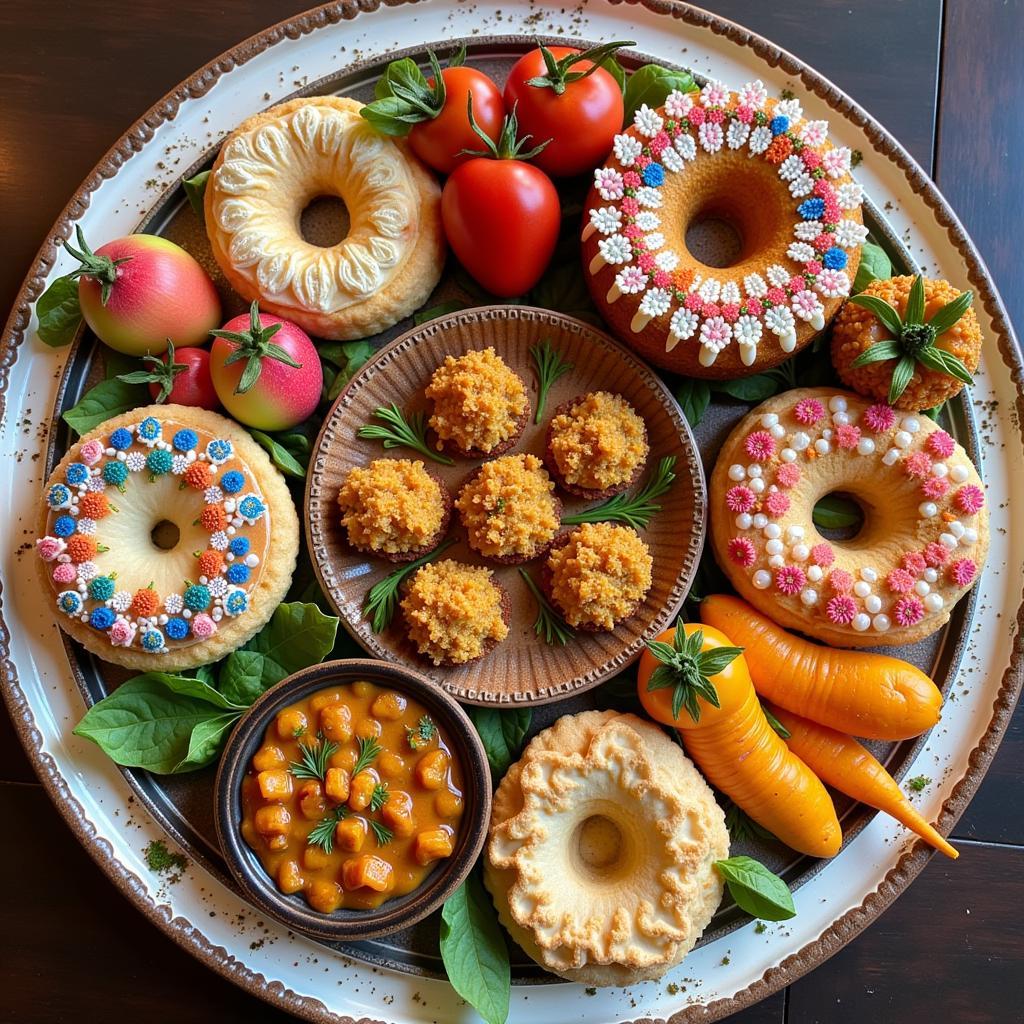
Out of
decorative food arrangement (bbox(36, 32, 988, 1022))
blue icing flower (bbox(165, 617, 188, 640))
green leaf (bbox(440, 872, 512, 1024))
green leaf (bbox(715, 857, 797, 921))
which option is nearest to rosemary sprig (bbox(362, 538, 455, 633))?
decorative food arrangement (bbox(36, 32, 988, 1022))

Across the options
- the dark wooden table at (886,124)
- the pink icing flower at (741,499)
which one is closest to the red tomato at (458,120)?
the dark wooden table at (886,124)

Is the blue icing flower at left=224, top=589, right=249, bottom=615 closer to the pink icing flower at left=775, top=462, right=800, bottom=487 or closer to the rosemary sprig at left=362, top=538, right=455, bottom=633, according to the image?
the rosemary sprig at left=362, top=538, right=455, bottom=633

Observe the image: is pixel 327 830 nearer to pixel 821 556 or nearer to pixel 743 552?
pixel 743 552

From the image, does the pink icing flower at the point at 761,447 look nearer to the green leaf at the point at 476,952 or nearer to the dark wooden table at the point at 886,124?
the dark wooden table at the point at 886,124

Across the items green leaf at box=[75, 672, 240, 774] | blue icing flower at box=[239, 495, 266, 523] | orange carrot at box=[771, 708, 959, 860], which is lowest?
green leaf at box=[75, 672, 240, 774]

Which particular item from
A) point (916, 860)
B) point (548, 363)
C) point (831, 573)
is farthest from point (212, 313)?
point (916, 860)

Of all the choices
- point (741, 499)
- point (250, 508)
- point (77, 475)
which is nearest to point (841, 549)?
point (741, 499)
